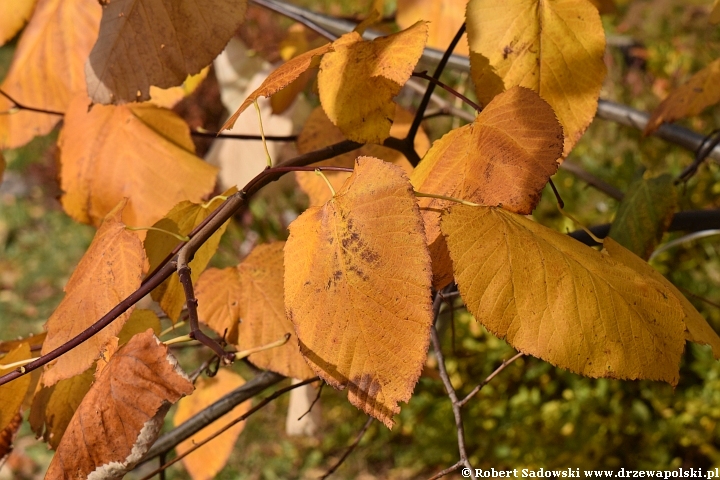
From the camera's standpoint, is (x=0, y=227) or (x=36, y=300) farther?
(x=0, y=227)

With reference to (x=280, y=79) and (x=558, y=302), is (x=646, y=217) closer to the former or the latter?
(x=558, y=302)

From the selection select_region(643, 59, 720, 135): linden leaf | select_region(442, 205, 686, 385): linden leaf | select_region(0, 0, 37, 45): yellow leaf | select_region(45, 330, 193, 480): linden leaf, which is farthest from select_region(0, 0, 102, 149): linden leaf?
select_region(643, 59, 720, 135): linden leaf

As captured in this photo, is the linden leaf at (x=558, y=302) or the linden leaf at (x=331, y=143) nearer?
the linden leaf at (x=558, y=302)

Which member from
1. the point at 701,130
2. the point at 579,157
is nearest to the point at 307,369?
the point at 579,157

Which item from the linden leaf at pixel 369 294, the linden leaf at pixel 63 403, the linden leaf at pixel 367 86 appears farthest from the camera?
the linden leaf at pixel 63 403

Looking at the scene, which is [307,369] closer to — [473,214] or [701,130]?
[473,214]

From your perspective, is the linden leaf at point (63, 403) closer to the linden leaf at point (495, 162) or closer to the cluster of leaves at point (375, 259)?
the cluster of leaves at point (375, 259)

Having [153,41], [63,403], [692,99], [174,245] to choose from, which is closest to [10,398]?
[63,403]

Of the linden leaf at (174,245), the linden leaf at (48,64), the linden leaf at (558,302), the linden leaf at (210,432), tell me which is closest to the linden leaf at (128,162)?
the linden leaf at (48,64)
